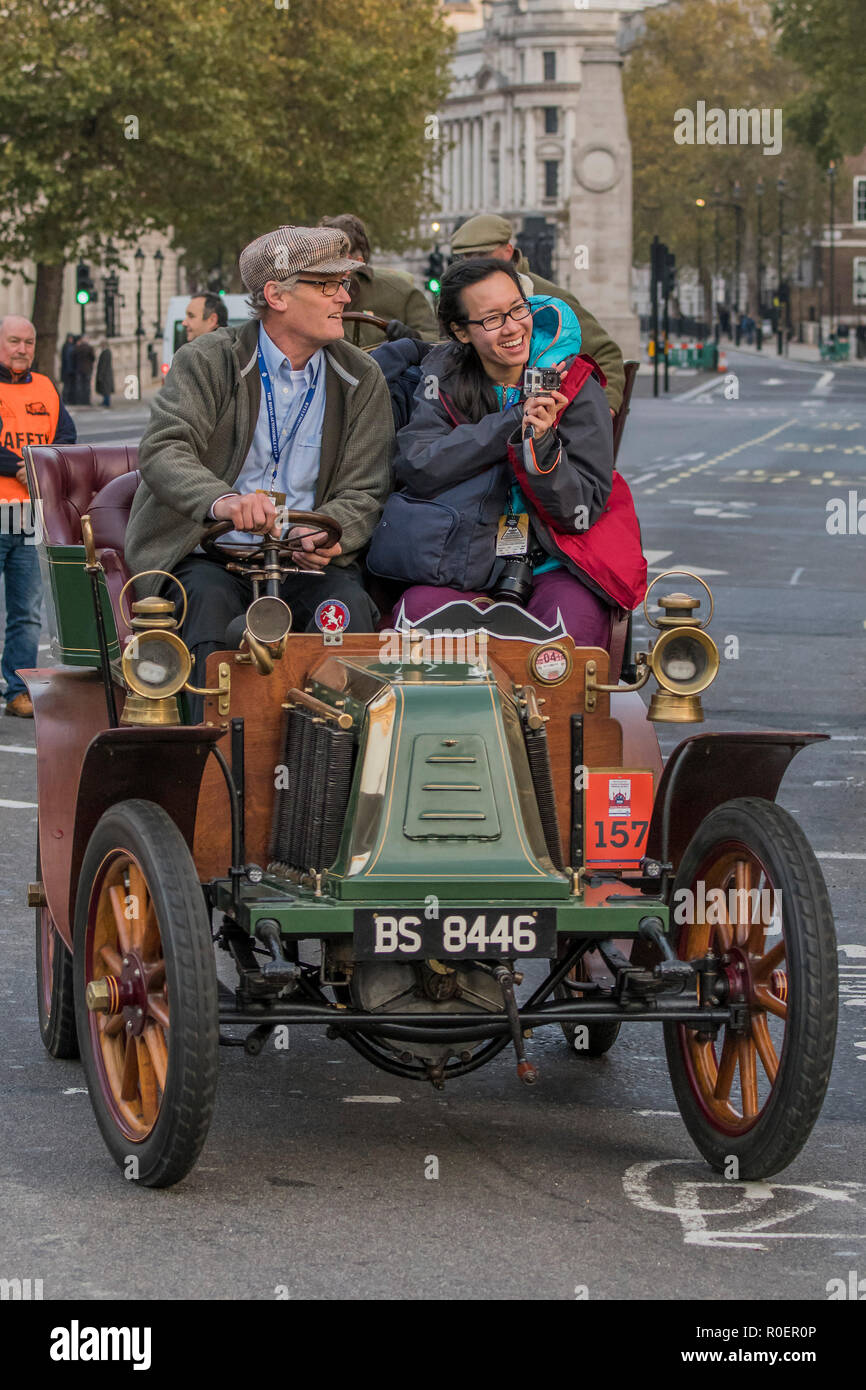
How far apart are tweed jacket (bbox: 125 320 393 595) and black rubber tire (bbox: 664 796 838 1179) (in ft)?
5.20

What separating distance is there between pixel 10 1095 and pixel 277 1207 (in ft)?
3.98

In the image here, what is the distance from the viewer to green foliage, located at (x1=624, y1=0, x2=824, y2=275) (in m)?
120

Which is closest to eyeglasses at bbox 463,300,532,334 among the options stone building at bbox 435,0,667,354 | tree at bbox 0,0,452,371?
tree at bbox 0,0,452,371

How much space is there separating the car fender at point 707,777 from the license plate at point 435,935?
687mm

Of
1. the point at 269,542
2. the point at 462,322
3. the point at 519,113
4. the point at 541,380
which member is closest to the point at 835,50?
the point at 462,322

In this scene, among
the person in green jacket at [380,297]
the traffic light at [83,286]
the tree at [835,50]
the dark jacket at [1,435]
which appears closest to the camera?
the person in green jacket at [380,297]

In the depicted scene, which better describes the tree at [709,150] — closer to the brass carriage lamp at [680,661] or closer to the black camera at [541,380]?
the black camera at [541,380]

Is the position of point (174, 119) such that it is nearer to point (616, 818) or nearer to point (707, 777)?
point (616, 818)

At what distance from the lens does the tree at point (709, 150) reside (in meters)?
120

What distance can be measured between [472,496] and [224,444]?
25.8 inches

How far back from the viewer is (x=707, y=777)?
5.55m

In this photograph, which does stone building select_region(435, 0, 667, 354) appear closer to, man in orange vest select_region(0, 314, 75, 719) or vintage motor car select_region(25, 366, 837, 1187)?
man in orange vest select_region(0, 314, 75, 719)

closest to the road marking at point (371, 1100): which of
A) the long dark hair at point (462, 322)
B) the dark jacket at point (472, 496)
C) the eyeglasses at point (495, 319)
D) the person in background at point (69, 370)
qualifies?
the dark jacket at point (472, 496)

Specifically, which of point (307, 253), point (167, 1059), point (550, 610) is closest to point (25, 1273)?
point (167, 1059)
